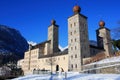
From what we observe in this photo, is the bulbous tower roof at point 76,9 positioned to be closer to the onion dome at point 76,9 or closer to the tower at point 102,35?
the onion dome at point 76,9

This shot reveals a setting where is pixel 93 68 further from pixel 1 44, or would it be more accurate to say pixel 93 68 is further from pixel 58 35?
pixel 1 44

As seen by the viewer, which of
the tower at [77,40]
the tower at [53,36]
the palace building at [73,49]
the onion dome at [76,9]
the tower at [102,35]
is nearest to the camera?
the tower at [77,40]

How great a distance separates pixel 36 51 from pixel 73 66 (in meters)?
27.5

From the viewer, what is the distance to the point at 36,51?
73.0 metres

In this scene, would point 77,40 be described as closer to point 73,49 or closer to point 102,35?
point 73,49

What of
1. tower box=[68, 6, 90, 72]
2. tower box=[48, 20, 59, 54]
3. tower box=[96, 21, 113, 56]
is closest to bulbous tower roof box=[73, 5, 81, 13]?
tower box=[68, 6, 90, 72]

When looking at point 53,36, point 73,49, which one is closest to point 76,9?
point 73,49

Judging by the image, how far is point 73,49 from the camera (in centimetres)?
5075

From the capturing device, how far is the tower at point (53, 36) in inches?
2731

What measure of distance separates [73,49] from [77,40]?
283cm

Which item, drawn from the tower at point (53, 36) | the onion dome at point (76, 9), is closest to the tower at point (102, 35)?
the onion dome at point (76, 9)

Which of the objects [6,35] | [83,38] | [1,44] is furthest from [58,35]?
[6,35]

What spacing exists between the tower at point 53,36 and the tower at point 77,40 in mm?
16888

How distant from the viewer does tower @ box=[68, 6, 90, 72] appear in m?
48.7
